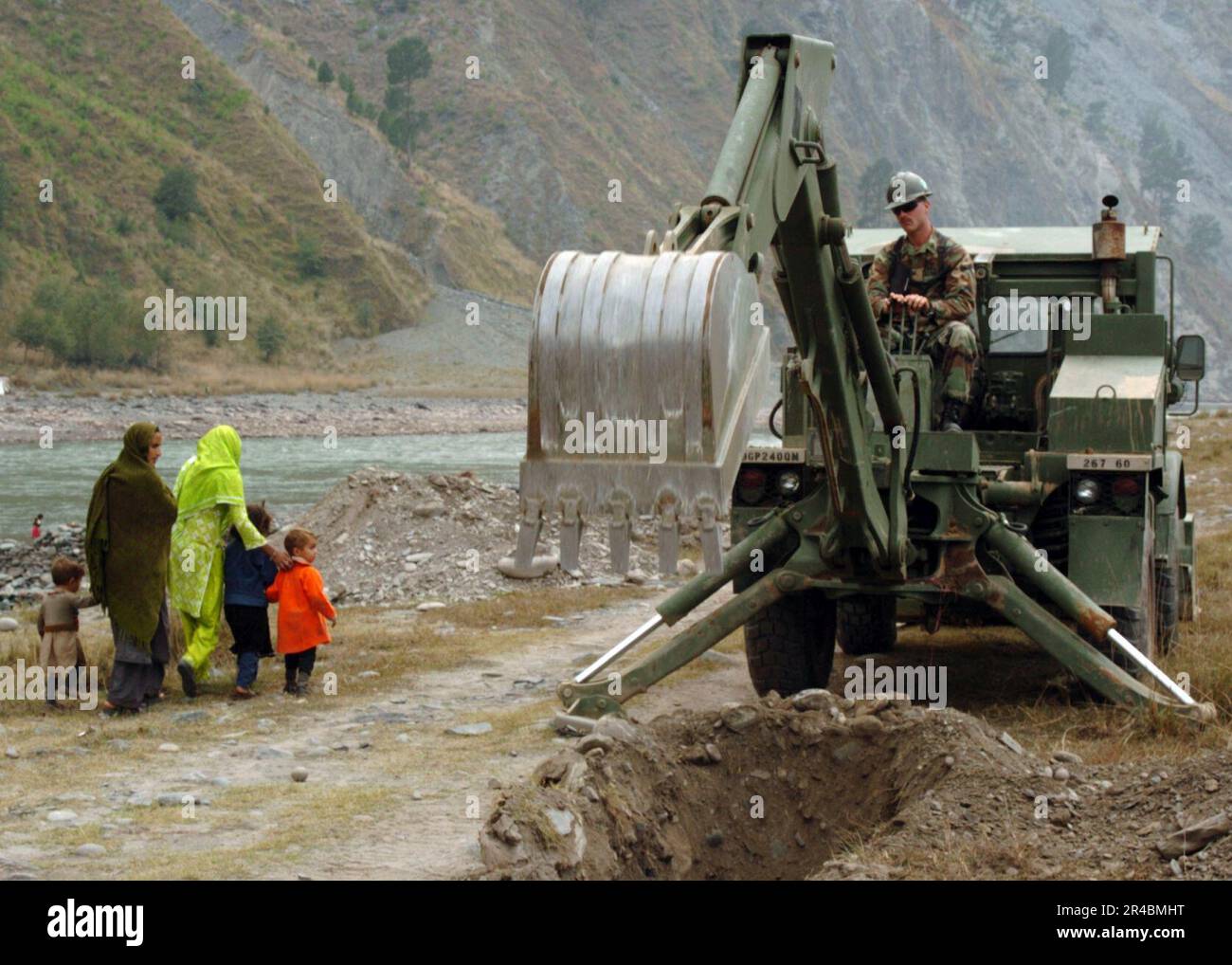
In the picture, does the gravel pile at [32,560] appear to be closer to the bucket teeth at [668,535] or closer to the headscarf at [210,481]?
the headscarf at [210,481]

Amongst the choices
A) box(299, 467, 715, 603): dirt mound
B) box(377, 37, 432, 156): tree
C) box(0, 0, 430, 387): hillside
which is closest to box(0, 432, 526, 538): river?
box(299, 467, 715, 603): dirt mound

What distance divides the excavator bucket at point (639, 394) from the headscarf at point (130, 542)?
4.88 meters

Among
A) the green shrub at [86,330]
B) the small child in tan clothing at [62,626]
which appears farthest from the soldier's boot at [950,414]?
the green shrub at [86,330]

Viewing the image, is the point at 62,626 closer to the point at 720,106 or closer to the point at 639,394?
the point at 639,394

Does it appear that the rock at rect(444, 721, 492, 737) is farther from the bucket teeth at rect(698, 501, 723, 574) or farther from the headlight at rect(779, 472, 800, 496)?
the bucket teeth at rect(698, 501, 723, 574)

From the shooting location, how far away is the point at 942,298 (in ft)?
31.2

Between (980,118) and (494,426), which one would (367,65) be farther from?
(494,426)

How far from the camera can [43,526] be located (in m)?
24.8

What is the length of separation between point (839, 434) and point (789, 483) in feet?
6.43

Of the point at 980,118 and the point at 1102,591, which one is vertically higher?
the point at 980,118

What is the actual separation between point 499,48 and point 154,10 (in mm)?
29379

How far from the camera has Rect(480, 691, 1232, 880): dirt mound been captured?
624 cm
